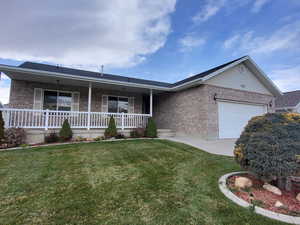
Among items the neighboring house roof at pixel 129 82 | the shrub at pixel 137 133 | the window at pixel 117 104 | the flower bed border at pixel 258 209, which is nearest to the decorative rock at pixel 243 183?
the flower bed border at pixel 258 209

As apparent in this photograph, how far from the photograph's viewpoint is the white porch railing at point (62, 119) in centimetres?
670

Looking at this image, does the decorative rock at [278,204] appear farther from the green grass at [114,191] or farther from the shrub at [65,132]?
the shrub at [65,132]

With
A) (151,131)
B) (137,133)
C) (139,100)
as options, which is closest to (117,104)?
(139,100)

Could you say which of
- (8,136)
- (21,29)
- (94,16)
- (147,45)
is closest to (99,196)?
(8,136)

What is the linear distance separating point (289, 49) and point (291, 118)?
37.5ft

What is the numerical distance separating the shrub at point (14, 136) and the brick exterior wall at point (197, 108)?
330 inches

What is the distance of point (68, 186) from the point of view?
2.83 m

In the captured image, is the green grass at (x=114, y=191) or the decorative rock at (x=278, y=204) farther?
the decorative rock at (x=278, y=204)

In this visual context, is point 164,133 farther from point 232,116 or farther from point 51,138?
point 51,138

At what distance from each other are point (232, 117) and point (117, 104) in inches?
313

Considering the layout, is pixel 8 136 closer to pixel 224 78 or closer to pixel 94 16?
pixel 94 16

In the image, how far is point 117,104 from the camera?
34.9 ft

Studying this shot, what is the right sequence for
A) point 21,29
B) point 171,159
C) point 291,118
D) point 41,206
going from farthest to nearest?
point 21,29, point 171,159, point 291,118, point 41,206

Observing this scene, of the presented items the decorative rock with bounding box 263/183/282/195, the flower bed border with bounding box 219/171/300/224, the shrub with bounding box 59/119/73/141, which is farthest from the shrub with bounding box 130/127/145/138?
the decorative rock with bounding box 263/183/282/195
